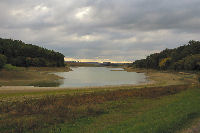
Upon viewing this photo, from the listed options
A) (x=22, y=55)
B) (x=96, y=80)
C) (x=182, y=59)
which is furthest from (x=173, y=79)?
(x=22, y=55)


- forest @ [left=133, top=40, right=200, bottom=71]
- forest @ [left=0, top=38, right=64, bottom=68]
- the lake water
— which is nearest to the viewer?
the lake water

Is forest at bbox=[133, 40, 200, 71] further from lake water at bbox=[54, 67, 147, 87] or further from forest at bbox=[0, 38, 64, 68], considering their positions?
forest at bbox=[0, 38, 64, 68]

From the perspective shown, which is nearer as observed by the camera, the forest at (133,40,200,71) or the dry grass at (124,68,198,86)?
the dry grass at (124,68,198,86)

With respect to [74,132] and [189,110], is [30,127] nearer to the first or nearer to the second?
[74,132]

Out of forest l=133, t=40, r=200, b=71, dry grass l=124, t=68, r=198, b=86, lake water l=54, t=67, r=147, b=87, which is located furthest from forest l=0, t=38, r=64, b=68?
forest l=133, t=40, r=200, b=71

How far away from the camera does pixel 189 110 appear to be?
1403 cm

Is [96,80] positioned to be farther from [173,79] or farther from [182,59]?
[182,59]

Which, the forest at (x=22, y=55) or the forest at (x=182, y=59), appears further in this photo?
the forest at (x=22, y=55)

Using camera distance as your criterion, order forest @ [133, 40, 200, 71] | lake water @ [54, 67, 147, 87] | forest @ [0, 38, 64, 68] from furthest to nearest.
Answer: forest @ [0, 38, 64, 68]
forest @ [133, 40, 200, 71]
lake water @ [54, 67, 147, 87]

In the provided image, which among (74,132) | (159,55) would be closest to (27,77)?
(74,132)

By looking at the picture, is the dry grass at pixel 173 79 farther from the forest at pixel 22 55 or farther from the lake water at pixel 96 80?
the forest at pixel 22 55

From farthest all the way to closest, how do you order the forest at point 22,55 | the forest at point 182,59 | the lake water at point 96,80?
the forest at point 22,55
the forest at point 182,59
the lake water at point 96,80

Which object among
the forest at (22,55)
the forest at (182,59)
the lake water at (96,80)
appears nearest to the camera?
the lake water at (96,80)

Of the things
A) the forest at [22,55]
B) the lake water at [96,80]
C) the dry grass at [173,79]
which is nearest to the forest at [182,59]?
the dry grass at [173,79]
